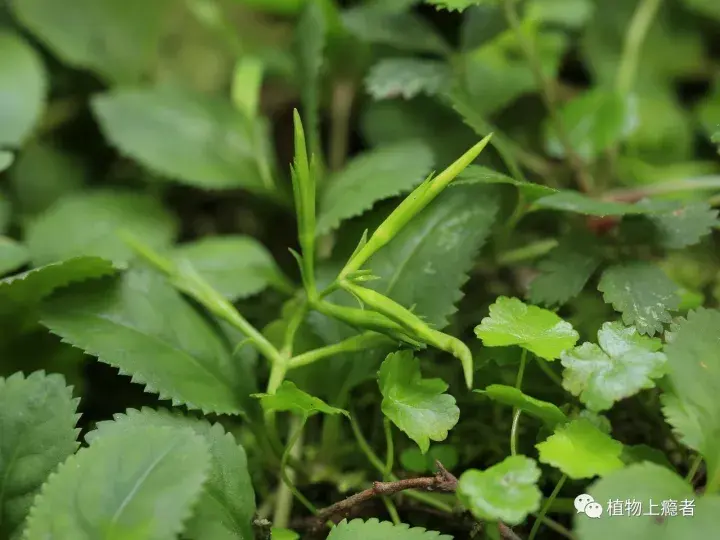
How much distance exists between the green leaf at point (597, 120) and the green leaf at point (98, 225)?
0.64 metres

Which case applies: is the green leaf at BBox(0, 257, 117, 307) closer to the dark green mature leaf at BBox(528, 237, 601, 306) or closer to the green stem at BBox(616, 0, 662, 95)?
the dark green mature leaf at BBox(528, 237, 601, 306)

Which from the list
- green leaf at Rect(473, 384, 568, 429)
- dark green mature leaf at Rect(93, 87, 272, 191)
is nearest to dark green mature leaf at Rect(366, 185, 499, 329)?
green leaf at Rect(473, 384, 568, 429)

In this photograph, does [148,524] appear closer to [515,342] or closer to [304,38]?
[515,342]

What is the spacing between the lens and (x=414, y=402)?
61cm

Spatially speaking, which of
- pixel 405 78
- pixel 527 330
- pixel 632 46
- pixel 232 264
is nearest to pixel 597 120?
pixel 632 46

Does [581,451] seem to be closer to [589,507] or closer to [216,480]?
[589,507]

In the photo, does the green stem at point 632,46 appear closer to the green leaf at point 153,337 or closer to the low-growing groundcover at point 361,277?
the low-growing groundcover at point 361,277

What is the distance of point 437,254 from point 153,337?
0.33 meters

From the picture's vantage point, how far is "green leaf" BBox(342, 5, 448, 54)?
0.92 m

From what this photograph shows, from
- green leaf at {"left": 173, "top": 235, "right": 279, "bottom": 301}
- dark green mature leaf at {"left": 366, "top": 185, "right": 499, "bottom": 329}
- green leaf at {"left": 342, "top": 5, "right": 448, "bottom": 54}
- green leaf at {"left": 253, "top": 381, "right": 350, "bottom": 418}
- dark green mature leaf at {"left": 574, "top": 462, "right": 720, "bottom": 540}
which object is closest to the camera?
dark green mature leaf at {"left": 574, "top": 462, "right": 720, "bottom": 540}

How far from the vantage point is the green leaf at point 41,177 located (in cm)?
104

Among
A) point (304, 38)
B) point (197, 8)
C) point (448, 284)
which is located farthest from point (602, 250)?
point (197, 8)

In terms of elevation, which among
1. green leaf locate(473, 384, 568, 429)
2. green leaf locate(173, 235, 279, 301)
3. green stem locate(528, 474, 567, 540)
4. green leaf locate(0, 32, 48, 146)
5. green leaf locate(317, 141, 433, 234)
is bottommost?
green stem locate(528, 474, 567, 540)

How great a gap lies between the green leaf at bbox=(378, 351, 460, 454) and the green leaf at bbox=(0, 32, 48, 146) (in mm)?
696
